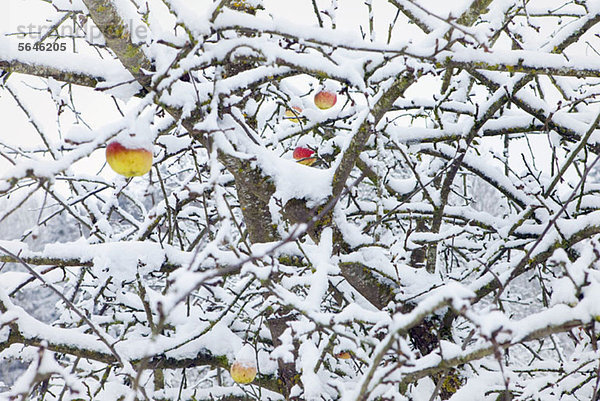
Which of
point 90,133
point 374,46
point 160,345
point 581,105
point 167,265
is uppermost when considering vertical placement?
point 581,105

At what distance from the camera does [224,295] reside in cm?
302

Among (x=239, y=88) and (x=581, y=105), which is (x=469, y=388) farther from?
(x=581, y=105)

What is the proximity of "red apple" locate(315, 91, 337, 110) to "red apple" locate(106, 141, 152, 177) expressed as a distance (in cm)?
161

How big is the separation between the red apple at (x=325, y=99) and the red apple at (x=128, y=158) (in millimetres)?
1608

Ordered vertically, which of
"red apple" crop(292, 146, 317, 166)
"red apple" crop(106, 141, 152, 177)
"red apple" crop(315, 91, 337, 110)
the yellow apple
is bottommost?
the yellow apple

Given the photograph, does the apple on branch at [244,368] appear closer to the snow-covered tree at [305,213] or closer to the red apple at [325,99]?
the snow-covered tree at [305,213]

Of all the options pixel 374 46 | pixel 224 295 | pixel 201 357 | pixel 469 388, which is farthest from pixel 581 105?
pixel 201 357

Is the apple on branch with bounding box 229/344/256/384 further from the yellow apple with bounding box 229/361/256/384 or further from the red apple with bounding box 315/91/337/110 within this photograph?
the red apple with bounding box 315/91/337/110

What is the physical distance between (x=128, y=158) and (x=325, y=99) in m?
1.67

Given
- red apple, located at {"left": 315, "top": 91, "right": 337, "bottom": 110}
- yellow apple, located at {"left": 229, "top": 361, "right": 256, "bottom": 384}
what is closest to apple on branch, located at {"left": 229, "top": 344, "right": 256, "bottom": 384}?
yellow apple, located at {"left": 229, "top": 361, "right": 256, "bottom": 384}

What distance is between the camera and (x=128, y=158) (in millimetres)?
1498

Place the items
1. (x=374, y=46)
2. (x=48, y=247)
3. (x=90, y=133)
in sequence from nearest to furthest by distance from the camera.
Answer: (x=90, y=133) → (x=374, y=46) → (x=48, y=247)

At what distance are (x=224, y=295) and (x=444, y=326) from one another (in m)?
1.40

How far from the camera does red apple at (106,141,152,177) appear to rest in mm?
1488
